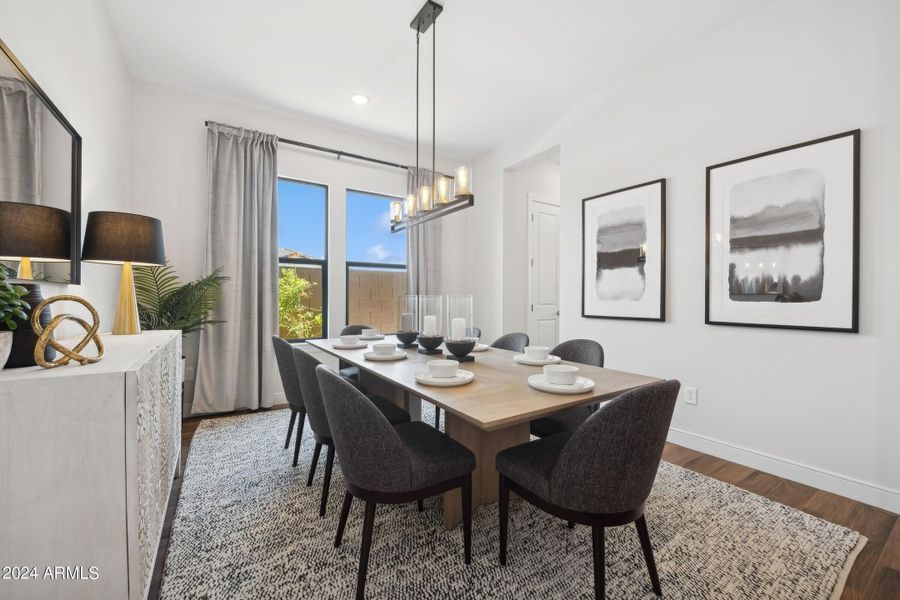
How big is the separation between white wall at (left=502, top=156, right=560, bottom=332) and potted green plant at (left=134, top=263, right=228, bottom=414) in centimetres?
294

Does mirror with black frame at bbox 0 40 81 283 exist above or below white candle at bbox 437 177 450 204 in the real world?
below

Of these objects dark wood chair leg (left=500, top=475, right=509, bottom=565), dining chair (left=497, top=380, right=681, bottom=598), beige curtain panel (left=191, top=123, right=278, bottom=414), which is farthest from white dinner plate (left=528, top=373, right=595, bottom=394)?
beige curtain panel (left=191, top=123, right=278, bottom=414)

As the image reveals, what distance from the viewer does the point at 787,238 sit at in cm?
224

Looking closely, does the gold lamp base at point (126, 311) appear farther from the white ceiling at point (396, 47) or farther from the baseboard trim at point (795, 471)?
the baseboard trim at point (795, 471)

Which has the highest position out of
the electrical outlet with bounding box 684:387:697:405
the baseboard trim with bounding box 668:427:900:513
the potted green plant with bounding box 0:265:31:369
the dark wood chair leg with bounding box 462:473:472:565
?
the potted green plant with bounding box 0:265:31:369

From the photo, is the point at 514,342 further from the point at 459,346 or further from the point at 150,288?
the point at 150,288

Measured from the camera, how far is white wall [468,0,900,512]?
6.40ft

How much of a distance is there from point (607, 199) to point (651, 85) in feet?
2.92

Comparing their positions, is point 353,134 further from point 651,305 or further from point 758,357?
point 758,357

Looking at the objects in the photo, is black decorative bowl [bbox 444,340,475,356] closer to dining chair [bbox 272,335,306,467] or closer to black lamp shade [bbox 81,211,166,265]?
dining chair [bbox 272,335,306,467]

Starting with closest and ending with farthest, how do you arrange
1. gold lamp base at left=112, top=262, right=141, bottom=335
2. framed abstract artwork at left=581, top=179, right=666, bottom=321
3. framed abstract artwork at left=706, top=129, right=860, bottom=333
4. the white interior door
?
1. gold lamp base at left=112, top=262, right=141, bottom=335
2. framed abstract artwork at left=706, top=129, right=860, bottom=333
3. framed abstract artwork at left=581, top=179, right=666, bottom=321
4. the white interior door

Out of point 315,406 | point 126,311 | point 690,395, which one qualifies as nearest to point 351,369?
point 315,406

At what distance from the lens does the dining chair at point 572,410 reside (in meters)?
1.99

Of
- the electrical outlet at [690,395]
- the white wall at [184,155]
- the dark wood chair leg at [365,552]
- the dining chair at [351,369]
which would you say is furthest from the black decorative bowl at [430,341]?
the white wall at [184,155]
